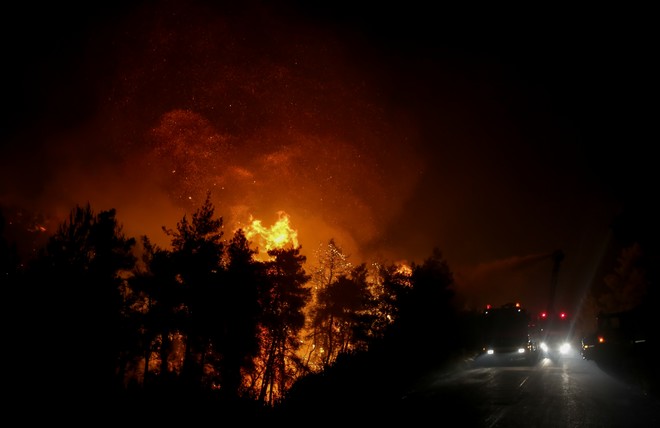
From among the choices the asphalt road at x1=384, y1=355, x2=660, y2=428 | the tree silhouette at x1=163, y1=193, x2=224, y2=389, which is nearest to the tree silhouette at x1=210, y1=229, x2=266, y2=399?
the tree silhouette at x1=163, y1=193, x2=224, y2=389

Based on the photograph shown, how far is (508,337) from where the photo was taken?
1268 inches

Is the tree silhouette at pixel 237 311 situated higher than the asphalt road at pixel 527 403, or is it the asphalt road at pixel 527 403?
the tree silhouette at pixel 237 311

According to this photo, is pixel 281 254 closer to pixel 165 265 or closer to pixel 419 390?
pixel 165 265

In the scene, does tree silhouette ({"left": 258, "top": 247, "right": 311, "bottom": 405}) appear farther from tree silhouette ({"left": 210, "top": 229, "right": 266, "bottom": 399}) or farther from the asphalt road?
the asphalt road

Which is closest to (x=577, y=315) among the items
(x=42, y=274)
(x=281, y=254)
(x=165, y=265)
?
(x=281, y=254)

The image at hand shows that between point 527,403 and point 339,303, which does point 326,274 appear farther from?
point 527,403

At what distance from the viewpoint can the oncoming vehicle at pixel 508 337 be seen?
102 ft

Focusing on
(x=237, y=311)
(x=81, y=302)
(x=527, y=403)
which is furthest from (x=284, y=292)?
(x=527, y=403)

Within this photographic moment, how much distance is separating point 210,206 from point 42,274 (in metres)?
11.2

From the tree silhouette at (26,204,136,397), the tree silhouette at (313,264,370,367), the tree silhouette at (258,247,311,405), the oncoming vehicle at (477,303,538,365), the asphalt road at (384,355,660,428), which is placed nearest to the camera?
the asphalt road at (384,355,660,428)

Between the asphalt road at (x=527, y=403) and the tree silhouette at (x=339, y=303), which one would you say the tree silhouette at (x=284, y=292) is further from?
the asphalt road at (x=527, y=403)

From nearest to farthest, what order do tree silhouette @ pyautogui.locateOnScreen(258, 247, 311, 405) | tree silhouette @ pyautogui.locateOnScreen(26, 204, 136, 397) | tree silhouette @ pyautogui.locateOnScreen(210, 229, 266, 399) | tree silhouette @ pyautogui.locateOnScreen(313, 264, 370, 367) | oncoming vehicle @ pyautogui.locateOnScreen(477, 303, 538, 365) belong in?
tree silhouette @ pyautogui.locateOnScreen(26, 204, 136, 397) < oncoming vehicle @ pyautogui.locateOnScreen(477, 303, 538, 365) < tree silhouette @ pyautogui.locateOnScreen(210, 229, 266, 399) < tree silhouette @ pyautogui.locateOnScreen(258, 247, 311, 405) < tree silhouette @ pyautogui.locateOnScreen(313, 264, 370, 367)

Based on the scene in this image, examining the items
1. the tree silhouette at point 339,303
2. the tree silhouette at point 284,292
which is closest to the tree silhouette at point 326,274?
the tree silhouette at point 339,303

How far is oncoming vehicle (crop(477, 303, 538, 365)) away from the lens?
102ft
